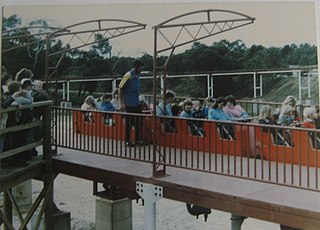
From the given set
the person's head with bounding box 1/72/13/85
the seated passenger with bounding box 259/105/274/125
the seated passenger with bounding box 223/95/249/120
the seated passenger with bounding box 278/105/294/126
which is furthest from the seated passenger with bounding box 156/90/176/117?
the person's head with bounding box 1/72/13/85

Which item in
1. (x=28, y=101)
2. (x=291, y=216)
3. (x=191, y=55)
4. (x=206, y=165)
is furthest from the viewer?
(x=28, y=101)

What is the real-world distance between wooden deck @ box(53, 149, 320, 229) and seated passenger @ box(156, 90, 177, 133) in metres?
0.33

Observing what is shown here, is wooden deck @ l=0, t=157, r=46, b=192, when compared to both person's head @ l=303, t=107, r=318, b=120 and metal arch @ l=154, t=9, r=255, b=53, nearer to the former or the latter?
metal arch @ l=154, t=9, r=255, b=53

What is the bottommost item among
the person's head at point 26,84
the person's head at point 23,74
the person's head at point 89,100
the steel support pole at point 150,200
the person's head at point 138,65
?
the steel support pole at point 150,200

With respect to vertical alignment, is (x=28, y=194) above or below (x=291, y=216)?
below

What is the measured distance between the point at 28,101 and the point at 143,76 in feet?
2.80

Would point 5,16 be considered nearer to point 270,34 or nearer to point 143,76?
point 143,76

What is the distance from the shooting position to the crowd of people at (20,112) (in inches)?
143

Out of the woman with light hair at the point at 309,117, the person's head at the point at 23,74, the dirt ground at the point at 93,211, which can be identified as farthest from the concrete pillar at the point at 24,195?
the woman with light hair at the point at 309,117

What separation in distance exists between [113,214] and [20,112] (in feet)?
5.20

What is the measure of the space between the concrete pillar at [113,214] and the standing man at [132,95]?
108 centimetres

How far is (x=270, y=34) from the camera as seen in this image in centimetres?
318

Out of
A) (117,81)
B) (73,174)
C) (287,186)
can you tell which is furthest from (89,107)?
(287,186)

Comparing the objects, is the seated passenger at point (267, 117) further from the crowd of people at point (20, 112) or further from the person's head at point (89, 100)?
the crowd of people at point (20, 112)
